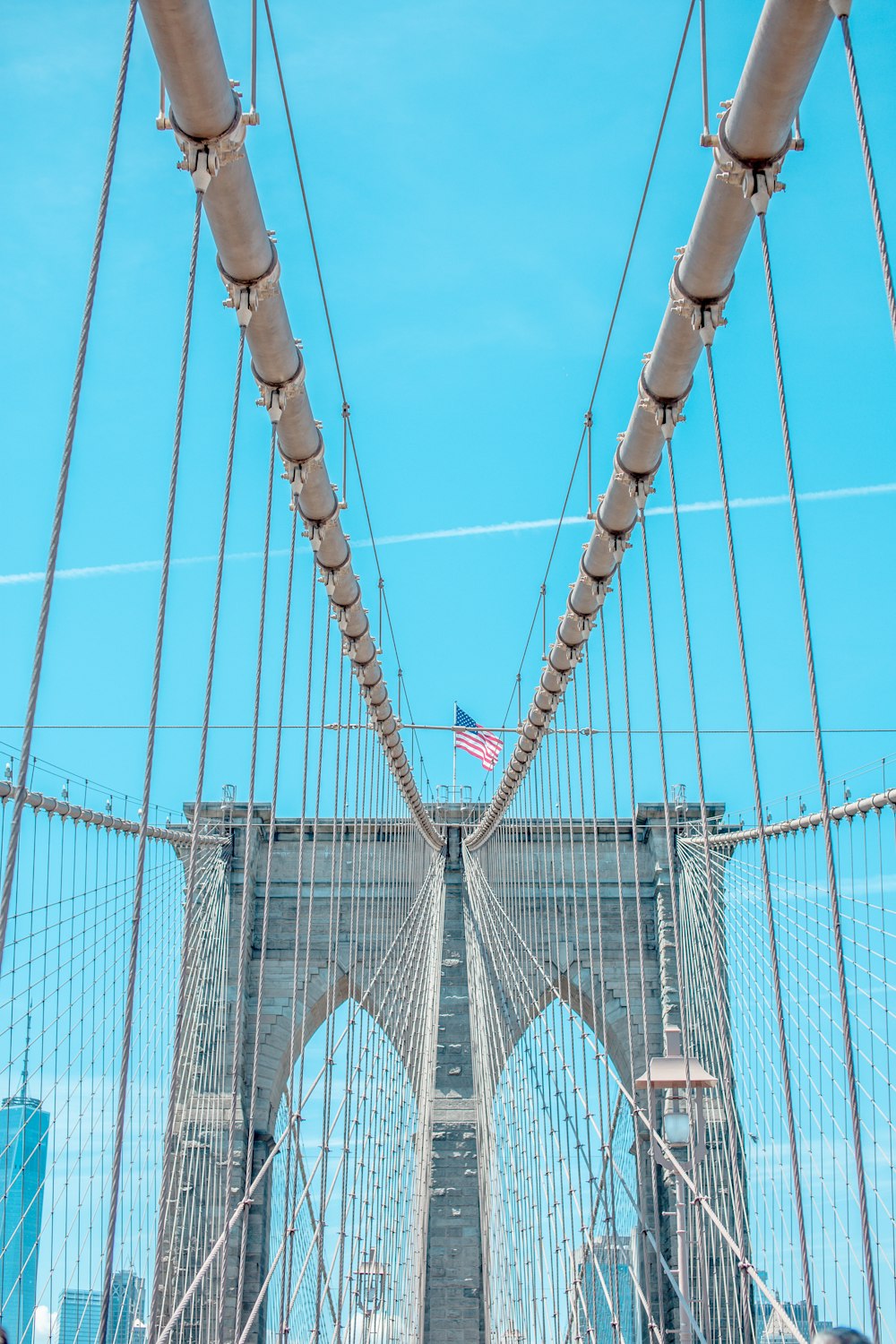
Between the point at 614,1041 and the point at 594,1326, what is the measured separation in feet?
45.2

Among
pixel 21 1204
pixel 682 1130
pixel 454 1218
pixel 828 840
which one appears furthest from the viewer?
pixel 454 1218

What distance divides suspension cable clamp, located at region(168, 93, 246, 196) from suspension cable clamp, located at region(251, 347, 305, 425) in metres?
1.47

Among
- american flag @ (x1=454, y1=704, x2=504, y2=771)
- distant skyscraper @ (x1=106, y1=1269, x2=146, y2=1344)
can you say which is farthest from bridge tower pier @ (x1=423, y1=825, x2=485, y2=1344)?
american flag @ (x1=454, y1=704, x2=504, y2=771)

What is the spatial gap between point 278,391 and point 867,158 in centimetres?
277

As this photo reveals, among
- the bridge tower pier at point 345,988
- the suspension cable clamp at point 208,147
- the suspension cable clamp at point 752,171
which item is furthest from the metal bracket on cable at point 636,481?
the bridge tower pier at point 345,988

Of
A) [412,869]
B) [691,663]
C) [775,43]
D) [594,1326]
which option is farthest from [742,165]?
[412,869]

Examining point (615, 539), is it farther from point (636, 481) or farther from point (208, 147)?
point (208, 147)

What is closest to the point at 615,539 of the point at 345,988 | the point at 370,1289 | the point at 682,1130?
the point at 682,1130

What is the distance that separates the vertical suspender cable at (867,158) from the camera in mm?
2861

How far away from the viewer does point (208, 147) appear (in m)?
3.84

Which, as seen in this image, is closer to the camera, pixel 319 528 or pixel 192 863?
pixel 192 863

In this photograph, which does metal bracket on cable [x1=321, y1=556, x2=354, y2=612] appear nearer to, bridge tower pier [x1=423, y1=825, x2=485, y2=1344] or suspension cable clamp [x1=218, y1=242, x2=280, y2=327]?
suspension cable clamp [x1=218, y1=242, x2=280, y2=327]

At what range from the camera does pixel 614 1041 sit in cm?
2119

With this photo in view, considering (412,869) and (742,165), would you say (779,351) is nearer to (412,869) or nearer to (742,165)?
(742,165)
